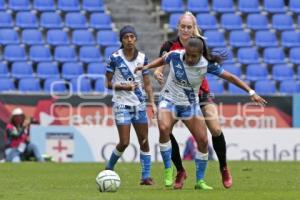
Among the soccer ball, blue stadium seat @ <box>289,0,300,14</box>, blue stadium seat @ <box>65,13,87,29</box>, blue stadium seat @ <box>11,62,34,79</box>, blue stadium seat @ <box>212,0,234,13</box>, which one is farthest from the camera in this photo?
blue stadium seat @ <box>289,0,300,14</box>

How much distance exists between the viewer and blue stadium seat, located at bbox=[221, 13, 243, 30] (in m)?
31.6

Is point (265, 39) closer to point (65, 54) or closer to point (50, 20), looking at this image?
point (65, 54)

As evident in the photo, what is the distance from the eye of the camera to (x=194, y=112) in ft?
42.4

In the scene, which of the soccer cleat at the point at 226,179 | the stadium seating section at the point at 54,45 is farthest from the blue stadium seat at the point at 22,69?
the soccer cleat at the point at 226,179

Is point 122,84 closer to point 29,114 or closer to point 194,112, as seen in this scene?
point 194,112

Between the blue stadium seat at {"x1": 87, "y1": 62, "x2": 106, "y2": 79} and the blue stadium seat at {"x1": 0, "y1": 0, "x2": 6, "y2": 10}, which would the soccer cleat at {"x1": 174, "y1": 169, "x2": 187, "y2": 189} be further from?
the blue stadium seat at {"x1": 0, "y1": 0, "x2": 6, "y2": 10}

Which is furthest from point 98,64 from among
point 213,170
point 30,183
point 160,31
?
point 30,183

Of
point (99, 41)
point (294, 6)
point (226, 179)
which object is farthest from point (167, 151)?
point (294, 6)

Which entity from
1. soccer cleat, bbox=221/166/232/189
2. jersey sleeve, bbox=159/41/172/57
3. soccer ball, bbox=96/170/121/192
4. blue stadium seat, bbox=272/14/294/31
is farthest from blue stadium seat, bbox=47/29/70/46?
soccer ball, bbox=96/170/121/192

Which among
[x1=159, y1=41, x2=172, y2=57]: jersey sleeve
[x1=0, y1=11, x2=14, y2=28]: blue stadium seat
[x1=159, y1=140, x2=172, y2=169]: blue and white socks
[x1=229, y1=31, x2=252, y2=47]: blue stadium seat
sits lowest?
[x1=159, y1=140, x2=172, y2=169]: blue and white socks

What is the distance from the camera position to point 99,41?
29.8m

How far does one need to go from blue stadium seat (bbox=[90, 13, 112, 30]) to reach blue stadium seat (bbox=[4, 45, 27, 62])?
3.05 m

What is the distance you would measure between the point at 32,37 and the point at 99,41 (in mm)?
2135

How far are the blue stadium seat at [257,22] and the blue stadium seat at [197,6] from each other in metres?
1.46
